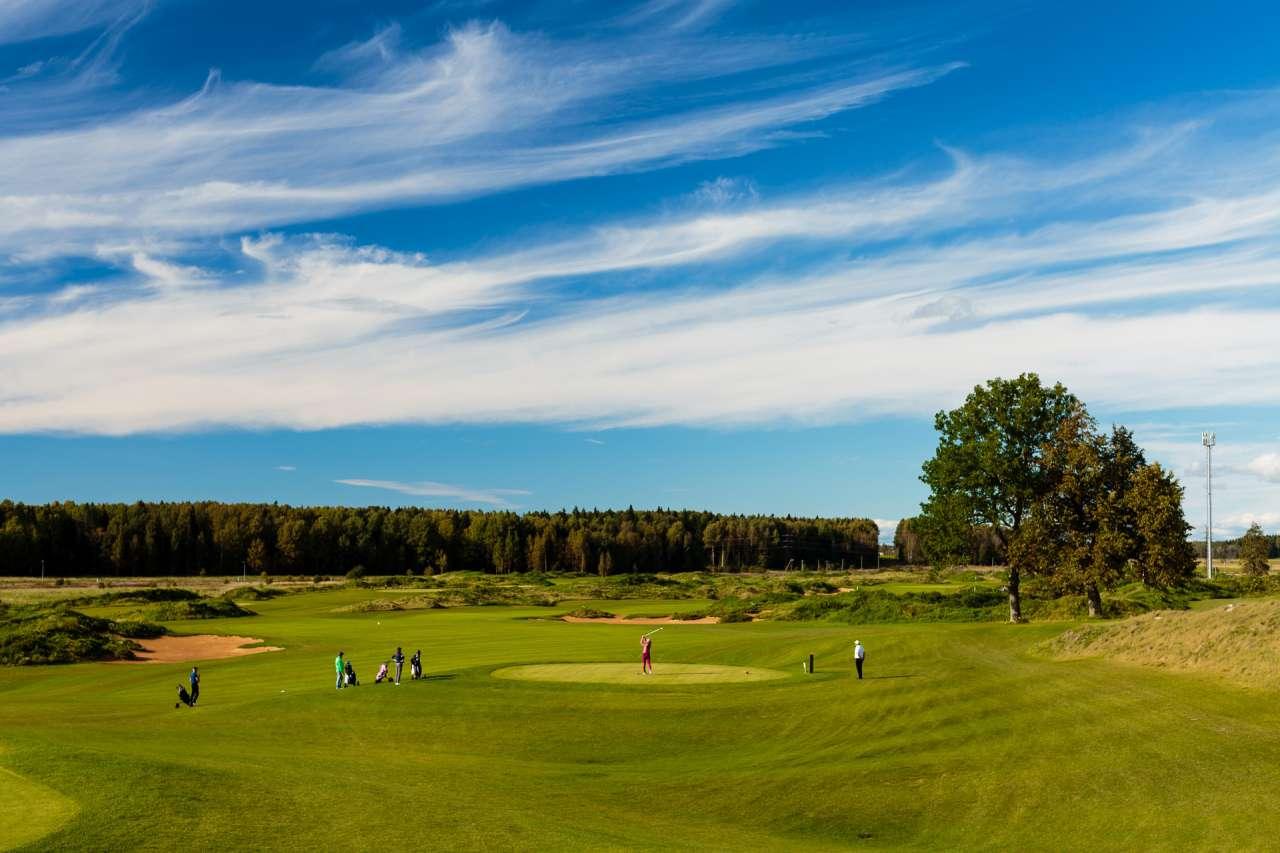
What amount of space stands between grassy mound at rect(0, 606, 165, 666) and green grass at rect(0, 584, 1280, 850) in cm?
1256

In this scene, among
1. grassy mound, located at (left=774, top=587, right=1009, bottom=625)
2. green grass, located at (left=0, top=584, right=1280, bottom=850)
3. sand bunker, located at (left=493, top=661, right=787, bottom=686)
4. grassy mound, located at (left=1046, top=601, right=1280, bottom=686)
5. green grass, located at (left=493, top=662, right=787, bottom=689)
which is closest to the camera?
green grass, located at (left=0, top=584, right=1280, bottom=850)

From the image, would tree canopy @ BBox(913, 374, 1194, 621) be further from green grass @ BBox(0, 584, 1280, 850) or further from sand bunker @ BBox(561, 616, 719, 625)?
sand bunker @ BBox(561, 616, 719, 625)

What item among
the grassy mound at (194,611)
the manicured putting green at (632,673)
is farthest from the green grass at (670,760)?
the grassy mound at (194,611)

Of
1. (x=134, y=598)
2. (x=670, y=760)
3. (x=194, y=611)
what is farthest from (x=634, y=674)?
(x=134, y=598)

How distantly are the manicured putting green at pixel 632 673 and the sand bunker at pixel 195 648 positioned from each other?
3037cm

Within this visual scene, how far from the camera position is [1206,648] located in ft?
146

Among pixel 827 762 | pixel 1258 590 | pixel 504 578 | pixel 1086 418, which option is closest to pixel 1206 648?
pixel 827 762

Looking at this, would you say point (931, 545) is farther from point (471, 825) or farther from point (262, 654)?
point (471, 825)

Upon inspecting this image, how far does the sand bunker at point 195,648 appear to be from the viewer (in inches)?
3014

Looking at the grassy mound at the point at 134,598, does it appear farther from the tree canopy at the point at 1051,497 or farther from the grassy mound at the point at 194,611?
the tree canopy at the point at 1051,497

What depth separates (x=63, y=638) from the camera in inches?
2980

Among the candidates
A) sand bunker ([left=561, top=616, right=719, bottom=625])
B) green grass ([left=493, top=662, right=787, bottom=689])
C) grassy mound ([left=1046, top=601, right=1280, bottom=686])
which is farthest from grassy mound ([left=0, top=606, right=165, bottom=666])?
grassy mound ([left=1046, top=601, right=1280, bottom=686])

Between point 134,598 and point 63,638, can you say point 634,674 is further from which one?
point 134,598

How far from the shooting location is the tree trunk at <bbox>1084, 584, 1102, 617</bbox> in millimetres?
70562
